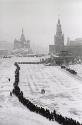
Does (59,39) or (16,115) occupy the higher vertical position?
(59,39)

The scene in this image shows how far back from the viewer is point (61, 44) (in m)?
168

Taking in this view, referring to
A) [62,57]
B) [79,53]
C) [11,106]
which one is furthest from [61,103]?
[79,53]

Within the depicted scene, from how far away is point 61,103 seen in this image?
124 ft

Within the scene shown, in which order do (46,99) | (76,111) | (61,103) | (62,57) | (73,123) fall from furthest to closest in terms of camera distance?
1. (62,57)
2. (46,99)
3. (61,103)
4. (76,111)
5. (73,123)

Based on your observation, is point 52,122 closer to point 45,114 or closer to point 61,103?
point 45,114

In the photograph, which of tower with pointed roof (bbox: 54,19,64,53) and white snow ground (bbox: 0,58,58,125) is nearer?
white snow ground (bbox: 0,58,58,125)

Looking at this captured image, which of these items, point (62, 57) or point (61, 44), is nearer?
point (62, 57)

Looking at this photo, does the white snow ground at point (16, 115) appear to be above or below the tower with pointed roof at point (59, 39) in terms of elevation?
below

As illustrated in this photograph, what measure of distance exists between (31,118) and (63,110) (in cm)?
526

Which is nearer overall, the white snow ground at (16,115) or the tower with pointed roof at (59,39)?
the white snow ground at (16,115)

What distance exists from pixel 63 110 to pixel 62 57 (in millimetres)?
85071

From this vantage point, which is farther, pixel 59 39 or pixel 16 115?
pixel 59 39

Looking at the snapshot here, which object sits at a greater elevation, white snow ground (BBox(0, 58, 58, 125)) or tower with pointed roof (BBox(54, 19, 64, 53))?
tower with pointed roof (BBox(54, 19, 64, 53))

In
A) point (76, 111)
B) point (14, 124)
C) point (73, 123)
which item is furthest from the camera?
point (76, 111)
